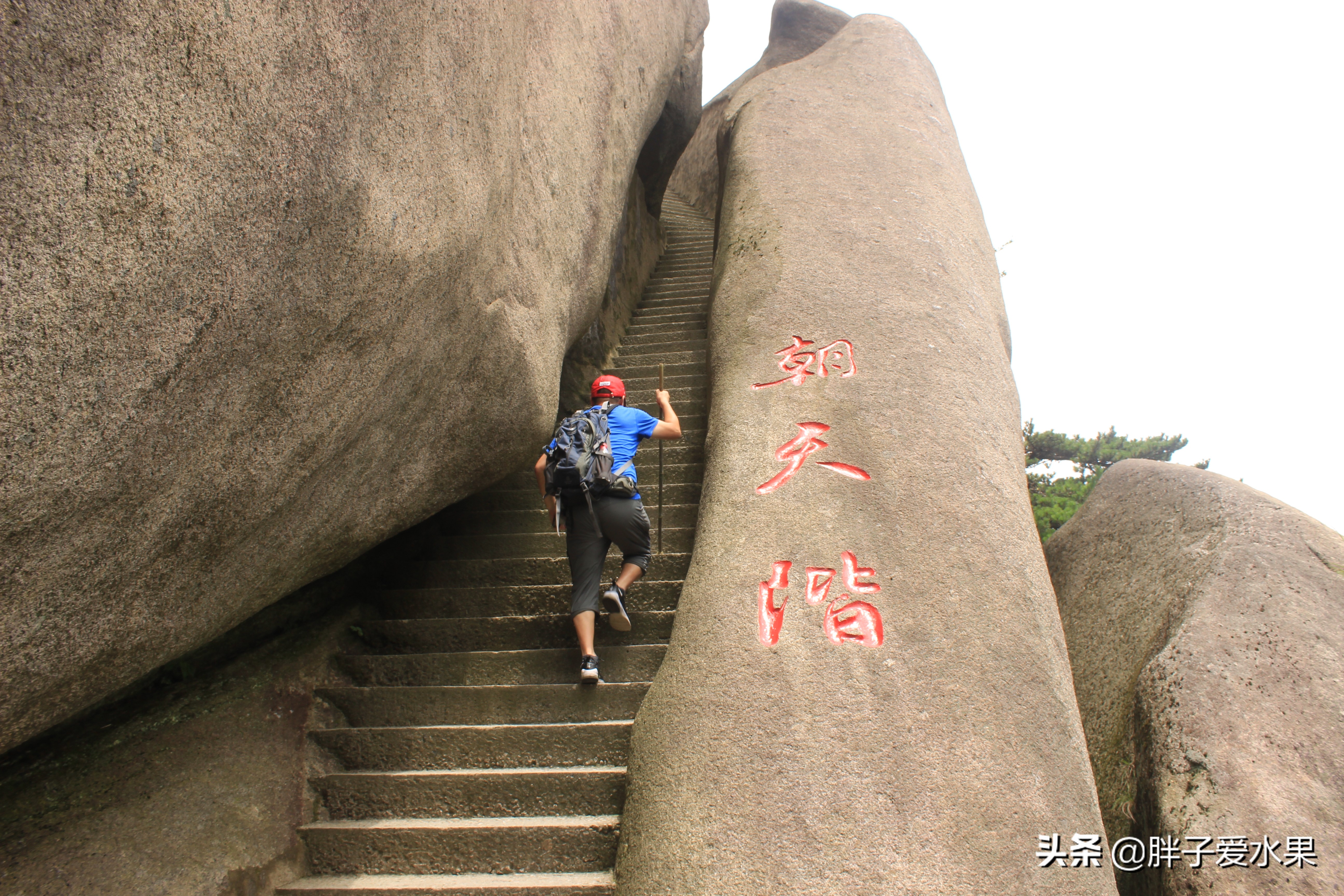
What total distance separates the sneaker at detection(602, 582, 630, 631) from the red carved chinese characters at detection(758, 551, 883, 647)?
82 centimetres

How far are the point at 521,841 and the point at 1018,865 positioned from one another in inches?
73.5

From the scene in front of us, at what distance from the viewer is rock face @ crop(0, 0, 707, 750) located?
189 cm

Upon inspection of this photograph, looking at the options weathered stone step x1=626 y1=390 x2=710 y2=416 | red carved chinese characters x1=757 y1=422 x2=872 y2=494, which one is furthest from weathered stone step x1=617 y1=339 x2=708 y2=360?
red carved chinese characters x1=757 y1=422 x2=872 y2=494

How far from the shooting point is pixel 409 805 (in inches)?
132

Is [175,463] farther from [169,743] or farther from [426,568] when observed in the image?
[426,568]

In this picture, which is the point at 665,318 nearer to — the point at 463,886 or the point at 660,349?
the point at 660,349

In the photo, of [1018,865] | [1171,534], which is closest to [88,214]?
[1018,865]

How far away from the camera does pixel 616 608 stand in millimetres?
3881

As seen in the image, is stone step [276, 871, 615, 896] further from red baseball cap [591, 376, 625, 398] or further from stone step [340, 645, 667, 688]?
red baseball cap [591, 376, 625, 398]

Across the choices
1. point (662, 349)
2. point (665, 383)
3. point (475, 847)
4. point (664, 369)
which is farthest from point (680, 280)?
point (475, 847)

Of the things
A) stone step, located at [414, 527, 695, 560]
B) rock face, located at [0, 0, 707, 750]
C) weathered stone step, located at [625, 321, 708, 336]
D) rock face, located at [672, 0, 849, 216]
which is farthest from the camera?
rock face, located at [672, 0, 849, 216]

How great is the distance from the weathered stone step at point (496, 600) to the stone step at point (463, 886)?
142 centimetres

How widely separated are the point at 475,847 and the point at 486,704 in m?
0.73

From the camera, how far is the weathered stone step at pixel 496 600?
4.34 meters
